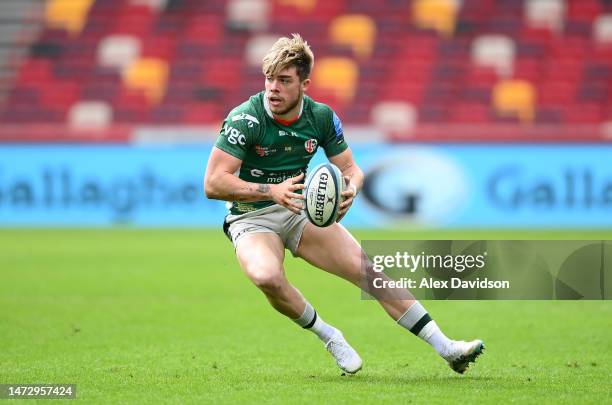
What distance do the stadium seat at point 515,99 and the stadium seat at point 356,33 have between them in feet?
11.3

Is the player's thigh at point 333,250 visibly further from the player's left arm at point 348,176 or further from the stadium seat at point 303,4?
the stadium seat at point 303,4

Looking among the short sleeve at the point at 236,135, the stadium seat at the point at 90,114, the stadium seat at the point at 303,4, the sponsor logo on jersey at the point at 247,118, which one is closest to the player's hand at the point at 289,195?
the short sleeve at the point at 236,135

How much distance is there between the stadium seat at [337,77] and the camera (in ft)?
81.1

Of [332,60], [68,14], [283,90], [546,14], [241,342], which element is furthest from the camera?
[68,14]

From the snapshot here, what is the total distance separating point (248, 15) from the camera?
26.6 meters

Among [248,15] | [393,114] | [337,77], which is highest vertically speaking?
[248,15]

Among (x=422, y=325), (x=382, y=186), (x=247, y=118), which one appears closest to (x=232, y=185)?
(x=247, y=118)

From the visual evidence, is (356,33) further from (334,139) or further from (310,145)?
(310,145)

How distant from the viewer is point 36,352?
8.30 meters

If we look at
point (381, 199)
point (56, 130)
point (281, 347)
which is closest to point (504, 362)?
point (281, 347)

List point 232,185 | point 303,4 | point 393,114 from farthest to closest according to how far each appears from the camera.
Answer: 1. point 303,4
2. point 393,114
3. point 232,185

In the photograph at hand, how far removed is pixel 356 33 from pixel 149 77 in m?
5.11

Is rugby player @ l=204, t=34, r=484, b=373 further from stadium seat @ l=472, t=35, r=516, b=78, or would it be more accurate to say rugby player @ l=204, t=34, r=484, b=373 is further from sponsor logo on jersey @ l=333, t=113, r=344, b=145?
stadium seat @ l=472, t=35, r=516, b=78

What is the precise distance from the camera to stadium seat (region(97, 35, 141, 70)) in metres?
26.2
